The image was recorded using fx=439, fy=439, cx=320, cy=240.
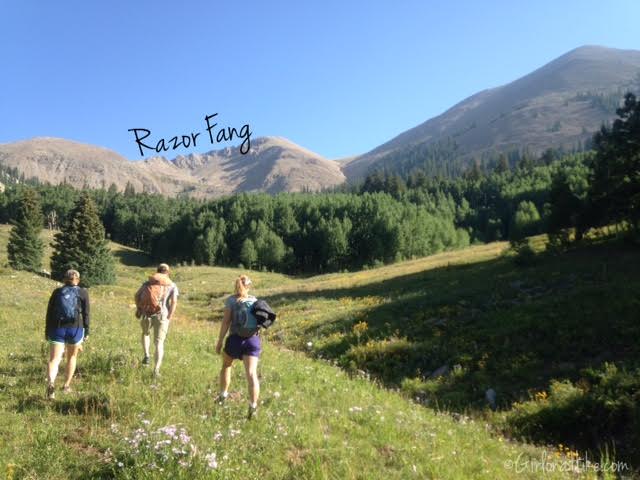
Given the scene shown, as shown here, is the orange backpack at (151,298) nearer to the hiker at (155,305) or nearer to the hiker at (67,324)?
the hiker at (155,305)

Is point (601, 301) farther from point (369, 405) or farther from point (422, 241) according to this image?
point (422, 241)

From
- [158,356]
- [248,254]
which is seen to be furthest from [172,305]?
[248,254]

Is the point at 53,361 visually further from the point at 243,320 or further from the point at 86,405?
the point at 243,320

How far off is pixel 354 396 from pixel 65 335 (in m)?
6.53

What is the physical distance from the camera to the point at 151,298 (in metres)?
10.9

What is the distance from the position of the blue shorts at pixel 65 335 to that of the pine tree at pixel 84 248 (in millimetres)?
60583

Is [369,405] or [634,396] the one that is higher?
[369,405]

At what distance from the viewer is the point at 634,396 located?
429 inches

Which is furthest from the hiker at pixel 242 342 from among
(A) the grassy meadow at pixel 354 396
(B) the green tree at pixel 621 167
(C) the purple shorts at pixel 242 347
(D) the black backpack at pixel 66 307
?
(B) the green tree at pixel 621 167

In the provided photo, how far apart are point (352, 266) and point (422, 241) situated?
1911 centimetres

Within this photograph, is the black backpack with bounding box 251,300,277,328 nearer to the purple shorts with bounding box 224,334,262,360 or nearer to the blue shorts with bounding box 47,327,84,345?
the purple shorts with bounding box 224,334,262,360

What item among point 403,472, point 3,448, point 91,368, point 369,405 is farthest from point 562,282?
point 3,448

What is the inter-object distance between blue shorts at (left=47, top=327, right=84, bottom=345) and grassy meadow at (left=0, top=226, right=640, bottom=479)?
94 cm

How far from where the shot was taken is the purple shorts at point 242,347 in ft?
27.3
